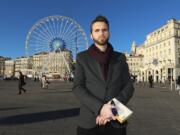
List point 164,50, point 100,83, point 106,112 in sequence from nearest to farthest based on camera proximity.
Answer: point 106,112 < point 100,83 < point 164,50

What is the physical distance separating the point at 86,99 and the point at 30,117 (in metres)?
7.66

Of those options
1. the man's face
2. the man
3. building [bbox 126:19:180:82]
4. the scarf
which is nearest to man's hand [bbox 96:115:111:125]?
the man

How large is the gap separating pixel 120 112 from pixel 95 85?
0.37 meters

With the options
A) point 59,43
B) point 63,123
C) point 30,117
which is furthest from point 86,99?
point 59,43

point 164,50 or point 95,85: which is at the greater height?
point 164,50

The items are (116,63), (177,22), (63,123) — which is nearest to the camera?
(116,63)

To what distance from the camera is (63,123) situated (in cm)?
928

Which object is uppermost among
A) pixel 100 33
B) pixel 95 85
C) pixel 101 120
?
pixel 100 33

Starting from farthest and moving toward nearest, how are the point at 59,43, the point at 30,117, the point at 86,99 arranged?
1. the point at 59,43
2. the point at 30,117
3. the point at 86,99

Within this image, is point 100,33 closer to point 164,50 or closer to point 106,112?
Result: point 106,112

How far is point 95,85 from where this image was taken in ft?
10.5

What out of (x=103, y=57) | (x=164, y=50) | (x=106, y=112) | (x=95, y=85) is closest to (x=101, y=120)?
(x=106, y=112)

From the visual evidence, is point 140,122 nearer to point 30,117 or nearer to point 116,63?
point 30,117

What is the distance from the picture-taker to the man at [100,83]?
3094mm
